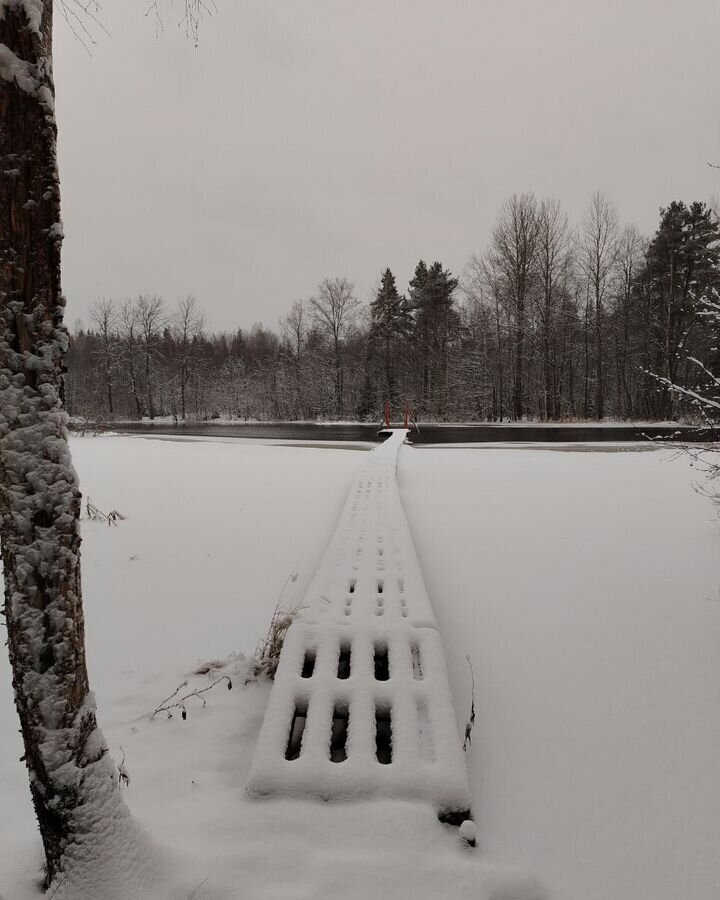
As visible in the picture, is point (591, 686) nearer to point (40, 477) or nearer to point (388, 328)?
point (40, 477)

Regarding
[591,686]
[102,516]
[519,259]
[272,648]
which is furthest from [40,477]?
[519,259]

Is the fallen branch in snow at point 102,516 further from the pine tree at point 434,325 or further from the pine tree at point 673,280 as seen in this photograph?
the pine tree at point 434,325

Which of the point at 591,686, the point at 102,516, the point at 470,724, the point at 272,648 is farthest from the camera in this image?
the point at 102,516

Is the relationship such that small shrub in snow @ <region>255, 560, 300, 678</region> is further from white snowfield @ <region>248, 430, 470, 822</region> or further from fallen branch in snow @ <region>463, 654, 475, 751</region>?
fallen branch in snow @ <region>463, 654, 475, 751</region>

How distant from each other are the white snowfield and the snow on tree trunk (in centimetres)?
69

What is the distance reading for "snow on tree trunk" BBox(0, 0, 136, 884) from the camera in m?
1.11

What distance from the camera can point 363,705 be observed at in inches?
79.5

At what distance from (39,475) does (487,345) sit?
33.7m

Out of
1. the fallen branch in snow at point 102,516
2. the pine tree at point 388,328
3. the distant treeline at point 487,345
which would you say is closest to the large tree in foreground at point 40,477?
the fallen branch in snow at point 102,516

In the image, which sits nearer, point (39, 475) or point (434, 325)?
point (39, 475)

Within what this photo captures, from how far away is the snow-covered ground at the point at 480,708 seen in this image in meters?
1.43

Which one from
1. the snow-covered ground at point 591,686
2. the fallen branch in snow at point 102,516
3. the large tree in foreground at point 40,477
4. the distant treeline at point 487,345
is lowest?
the snow-covered ground at point 591,686

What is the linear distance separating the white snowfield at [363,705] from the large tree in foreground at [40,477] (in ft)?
2.23

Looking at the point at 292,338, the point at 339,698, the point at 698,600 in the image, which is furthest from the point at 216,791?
the point at 292,338
